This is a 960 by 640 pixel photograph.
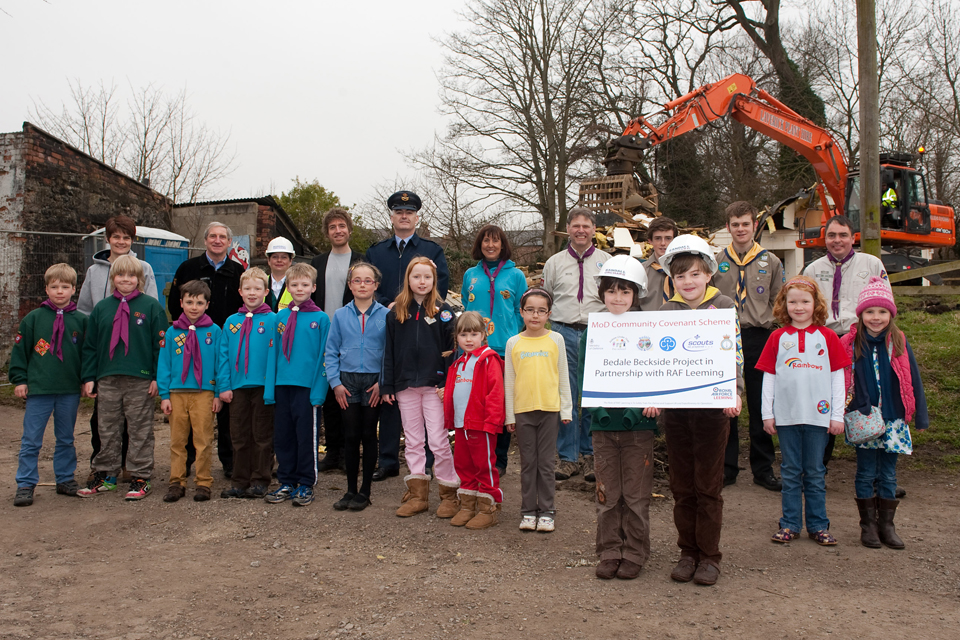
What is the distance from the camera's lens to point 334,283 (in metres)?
6.46

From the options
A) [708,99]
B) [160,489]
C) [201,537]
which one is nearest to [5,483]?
[160,489]

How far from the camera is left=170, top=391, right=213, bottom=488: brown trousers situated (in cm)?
570

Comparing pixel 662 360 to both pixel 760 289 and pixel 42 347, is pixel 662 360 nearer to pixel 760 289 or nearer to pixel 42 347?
pixel 760 289

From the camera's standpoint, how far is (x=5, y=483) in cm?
627

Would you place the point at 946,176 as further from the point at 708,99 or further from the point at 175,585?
the point at 175,585

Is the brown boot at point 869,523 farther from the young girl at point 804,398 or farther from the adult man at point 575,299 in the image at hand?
the adult man at point 575,299

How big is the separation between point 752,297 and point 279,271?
4.27 m

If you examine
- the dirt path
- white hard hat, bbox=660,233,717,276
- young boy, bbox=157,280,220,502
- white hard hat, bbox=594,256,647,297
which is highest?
white hard hat, bbox=660,233,717,276

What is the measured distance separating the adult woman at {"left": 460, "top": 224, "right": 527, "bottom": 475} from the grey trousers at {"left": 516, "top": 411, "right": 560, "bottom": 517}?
1.28 m

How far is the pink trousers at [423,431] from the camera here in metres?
5.24

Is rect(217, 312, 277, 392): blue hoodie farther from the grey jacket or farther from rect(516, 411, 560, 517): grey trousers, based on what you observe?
rect(516, 411, 560, 517): grey trousers

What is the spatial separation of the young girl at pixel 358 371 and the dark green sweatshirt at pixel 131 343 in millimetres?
1689

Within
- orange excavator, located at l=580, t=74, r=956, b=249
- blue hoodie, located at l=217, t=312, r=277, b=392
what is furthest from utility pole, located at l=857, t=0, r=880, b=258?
blue hoodie, located at l=217, t=312, r=277, b=392

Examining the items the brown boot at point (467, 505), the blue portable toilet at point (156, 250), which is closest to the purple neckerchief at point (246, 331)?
the brown boot at point (467, 505)
